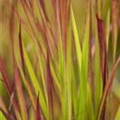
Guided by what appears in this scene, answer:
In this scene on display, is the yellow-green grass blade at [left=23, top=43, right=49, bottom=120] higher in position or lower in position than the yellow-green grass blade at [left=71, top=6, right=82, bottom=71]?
lower

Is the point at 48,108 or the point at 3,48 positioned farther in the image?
the point at 3,48

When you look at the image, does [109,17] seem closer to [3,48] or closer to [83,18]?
[83,18]

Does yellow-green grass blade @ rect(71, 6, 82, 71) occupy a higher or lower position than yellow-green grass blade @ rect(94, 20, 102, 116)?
higher

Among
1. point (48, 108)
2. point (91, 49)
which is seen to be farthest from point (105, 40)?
point (48, 108)

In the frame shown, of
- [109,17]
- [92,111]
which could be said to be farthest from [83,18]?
[92,111]

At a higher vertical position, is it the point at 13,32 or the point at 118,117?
the point at 13,32

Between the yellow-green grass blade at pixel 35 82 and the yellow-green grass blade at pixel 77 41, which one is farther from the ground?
the yellow-green grass blade at pixel 77 41

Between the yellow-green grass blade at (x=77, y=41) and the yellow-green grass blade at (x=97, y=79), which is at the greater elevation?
the yellow-green grass blade at (x=77, y=41)
